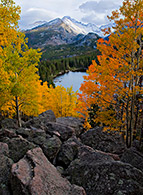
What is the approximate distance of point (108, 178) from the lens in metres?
5.69

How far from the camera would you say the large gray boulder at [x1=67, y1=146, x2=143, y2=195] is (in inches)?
209

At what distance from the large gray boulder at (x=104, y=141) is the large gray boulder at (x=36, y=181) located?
16.8 ft

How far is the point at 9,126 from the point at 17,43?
8.32 meters

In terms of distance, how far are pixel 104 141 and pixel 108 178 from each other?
4975 millimetres

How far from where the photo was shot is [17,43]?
1409 centimetres

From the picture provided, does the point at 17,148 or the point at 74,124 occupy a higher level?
the point at 17,148

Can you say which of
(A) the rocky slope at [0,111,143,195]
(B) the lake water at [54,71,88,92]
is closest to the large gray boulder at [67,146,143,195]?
(A) the rocky slope at [0,111,143,195]

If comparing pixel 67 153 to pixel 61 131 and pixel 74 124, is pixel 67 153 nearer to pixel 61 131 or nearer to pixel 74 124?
pixel 61 131

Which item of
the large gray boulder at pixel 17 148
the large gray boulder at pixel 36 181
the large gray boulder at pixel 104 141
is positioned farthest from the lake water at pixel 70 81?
the large gray boulder at pixel 36 181

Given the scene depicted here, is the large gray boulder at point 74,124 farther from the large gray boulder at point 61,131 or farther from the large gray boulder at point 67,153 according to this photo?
the large gray boulder at point 67,153

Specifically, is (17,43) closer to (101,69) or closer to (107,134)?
(101,69)

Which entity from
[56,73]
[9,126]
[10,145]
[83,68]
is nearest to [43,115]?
[9,126]

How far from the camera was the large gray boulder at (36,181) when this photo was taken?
183 inches

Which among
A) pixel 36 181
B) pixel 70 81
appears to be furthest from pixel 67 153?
pixel 70 81
